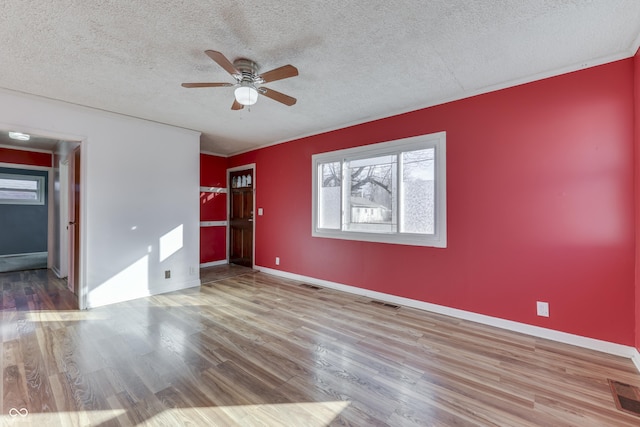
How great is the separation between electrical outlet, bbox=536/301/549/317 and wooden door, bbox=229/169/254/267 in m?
4.71

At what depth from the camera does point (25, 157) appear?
17.3ft

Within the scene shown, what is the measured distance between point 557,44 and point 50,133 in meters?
5.20

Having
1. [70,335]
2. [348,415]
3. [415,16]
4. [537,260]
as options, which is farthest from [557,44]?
[70,335]

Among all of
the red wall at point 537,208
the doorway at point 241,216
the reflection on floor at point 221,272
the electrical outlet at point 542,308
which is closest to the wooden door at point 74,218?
the reflection on floor at point 221,272

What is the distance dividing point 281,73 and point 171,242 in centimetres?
326

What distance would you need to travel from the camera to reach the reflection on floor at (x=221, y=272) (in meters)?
4.90

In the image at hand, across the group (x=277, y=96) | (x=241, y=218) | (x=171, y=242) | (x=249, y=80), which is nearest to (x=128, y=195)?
(x=171, y=242)

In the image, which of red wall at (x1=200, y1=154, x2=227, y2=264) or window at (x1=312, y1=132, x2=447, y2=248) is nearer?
window at (x1=312, y1=132, x2=447, y2=248)

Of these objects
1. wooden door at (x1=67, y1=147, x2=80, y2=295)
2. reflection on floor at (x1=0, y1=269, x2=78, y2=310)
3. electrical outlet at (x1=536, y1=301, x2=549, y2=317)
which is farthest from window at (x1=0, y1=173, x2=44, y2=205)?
electrical outlet at (x1=536, y1=301, x2=549, y2=317)

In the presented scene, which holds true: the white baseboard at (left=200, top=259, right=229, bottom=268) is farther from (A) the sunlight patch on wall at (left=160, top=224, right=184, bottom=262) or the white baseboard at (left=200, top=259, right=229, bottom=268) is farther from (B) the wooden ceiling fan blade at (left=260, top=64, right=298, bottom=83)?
(B) the wooden ceiling fan blade at (left=260, top=64, right=298, bottom=83)

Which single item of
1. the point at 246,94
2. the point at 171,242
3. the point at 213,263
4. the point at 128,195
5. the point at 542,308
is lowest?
the point at 213,263

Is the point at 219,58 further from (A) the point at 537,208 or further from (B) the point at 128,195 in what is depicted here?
(A) the point at 537,208

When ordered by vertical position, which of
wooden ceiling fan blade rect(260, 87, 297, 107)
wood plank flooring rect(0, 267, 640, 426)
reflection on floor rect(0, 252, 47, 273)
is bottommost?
wood plank flooring rect(0, 267, 640, 426)

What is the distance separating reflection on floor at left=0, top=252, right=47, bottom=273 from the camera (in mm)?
5408
